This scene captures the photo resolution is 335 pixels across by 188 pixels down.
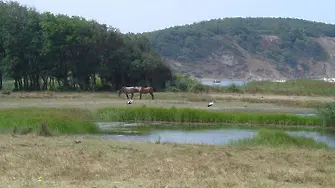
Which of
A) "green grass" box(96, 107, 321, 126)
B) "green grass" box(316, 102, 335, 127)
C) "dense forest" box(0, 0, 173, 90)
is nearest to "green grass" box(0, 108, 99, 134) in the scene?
"green grass" box(96, 107, 321, 126)

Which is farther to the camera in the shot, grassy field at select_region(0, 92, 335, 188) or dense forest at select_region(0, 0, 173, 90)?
dense forest at select_region(0, 0, 173, 90)

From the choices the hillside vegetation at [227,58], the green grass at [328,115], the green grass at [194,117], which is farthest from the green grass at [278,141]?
the hillside vegetation at [227,58]

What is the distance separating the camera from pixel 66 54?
62531mm

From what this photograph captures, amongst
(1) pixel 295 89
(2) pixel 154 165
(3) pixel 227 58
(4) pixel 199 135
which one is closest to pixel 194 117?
(4) pixel 199 135

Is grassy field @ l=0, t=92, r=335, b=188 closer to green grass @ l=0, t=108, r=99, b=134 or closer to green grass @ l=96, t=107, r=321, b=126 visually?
green grass @ l=0, t=108, r=99, b=134

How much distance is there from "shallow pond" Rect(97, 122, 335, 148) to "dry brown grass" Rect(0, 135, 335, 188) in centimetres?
480

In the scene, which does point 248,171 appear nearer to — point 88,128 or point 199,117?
point 88,128

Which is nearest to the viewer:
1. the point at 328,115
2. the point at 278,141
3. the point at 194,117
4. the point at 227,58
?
the point at 278,141

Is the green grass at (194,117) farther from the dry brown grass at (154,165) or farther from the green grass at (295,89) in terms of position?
the green grass at (295,89)

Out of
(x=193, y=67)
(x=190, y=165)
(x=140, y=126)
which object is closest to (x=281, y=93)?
(x=140, y=126)

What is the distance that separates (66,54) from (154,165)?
48901 mm

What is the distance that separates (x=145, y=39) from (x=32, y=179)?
59.5 meters

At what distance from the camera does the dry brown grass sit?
1280 centimetres

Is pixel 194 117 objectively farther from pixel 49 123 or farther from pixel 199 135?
pixel 49 123
